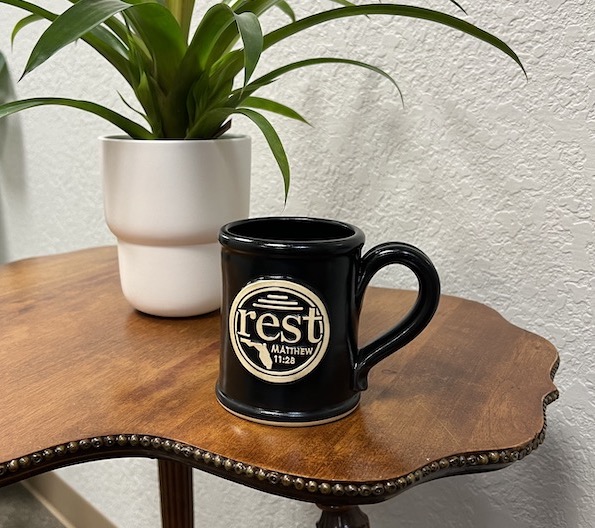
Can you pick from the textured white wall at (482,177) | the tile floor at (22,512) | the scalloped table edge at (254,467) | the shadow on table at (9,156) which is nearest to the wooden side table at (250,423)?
the scalloped table edge at (254,467)

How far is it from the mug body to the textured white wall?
34 cm

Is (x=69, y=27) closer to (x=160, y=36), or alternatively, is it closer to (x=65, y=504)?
(x=160, y=36)

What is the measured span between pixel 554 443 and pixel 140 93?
0.59 metres

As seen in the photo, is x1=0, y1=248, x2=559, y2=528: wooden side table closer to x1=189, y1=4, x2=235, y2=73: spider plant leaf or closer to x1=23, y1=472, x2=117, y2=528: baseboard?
x1=189, y1=4, x2=235, y2=73: spider plant leaf

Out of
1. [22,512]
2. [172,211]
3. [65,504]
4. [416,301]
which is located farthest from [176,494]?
[22,512]

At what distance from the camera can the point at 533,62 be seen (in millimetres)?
695

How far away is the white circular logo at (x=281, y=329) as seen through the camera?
17.4 inches

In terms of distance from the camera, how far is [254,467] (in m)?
0.40

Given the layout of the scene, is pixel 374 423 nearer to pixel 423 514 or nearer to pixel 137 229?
pixel 137 229

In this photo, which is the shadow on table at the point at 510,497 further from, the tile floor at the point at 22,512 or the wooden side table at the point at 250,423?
the tile floor at the point at 22,512

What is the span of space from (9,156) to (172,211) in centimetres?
105

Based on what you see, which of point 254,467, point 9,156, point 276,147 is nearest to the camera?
point 254,467

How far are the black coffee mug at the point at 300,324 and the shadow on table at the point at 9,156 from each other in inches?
45.8

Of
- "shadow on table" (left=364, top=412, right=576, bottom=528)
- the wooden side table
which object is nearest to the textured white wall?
"shadow on table" (left=364, top=412, right=576, bottom=528)
